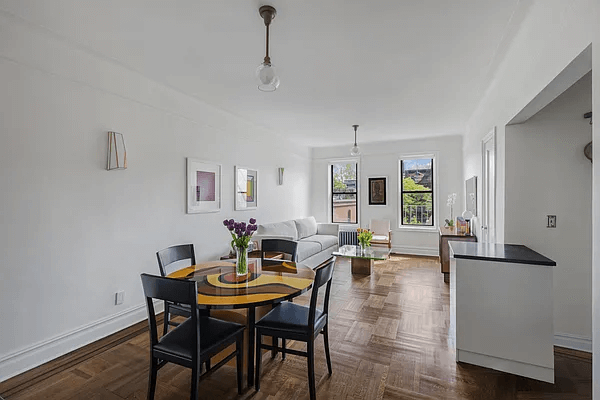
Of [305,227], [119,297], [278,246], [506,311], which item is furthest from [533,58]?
[305,227]

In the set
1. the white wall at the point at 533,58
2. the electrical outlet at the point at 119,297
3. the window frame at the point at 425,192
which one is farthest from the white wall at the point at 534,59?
the electrical outlet at the point at 119,297

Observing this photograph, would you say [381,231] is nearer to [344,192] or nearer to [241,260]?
[344,192]

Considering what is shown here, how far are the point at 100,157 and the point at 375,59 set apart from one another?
2.75m

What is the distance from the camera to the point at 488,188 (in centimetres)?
342

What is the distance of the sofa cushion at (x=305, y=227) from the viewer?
19.6ft

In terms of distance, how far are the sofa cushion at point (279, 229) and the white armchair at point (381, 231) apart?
69.6 inches

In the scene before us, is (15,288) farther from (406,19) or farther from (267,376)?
(406,19)

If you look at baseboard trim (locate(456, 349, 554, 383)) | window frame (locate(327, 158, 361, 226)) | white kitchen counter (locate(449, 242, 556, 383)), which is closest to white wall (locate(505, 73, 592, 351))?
white kitchen counter (locate(449, 242, 556, 383))

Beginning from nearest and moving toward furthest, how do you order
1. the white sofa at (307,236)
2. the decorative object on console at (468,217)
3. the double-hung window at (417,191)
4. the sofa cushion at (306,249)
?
1. the decorative object on console at (468,217)
2. the sofa cushion at (306,249)
3. the white sofa at (307,236)
4. the double-hung window at (417,191)

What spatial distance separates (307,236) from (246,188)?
76.0 inches

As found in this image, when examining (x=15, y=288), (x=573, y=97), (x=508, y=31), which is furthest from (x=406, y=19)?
(x=15, y=288)

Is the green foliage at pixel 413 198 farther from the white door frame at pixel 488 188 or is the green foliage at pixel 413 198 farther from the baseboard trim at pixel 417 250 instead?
the white door frame at pixel 488 188

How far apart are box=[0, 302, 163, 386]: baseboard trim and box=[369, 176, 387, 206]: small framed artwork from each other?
530 centimetres

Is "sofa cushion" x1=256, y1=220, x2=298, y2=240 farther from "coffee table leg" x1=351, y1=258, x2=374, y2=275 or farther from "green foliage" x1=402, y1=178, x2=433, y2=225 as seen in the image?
"green foliage" x1=402, y1=178, x2=433, y2=225
